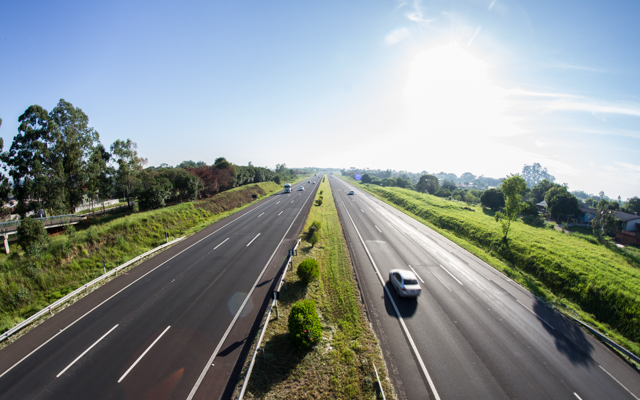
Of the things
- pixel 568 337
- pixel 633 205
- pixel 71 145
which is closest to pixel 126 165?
pixel 71 145

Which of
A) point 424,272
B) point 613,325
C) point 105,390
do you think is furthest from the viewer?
point 424,272

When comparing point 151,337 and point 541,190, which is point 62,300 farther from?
point 541,190

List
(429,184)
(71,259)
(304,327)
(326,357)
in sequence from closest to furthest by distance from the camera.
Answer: (326,357) < (304,327) < (71,259) < (429,184)

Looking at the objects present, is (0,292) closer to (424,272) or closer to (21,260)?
(21,260)

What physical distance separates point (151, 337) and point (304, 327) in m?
7.16

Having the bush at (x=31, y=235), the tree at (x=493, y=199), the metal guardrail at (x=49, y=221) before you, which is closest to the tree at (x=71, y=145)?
the metal guardrail at (x=49, y=221)

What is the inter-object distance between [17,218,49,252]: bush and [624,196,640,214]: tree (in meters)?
99.2

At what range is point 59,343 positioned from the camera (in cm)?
1001

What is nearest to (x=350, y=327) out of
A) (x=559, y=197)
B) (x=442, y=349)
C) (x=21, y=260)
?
(x=442, y=349)

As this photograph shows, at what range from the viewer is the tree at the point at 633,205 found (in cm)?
5225

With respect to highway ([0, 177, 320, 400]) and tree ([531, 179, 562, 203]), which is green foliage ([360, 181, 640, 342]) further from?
tree ([531, 179, 562, 203])

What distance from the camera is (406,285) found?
43.2 feet

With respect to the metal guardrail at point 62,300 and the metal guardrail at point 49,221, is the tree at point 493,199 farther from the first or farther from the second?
the metal guardrail at point 49,221

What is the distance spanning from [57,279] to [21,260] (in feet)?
8.31
